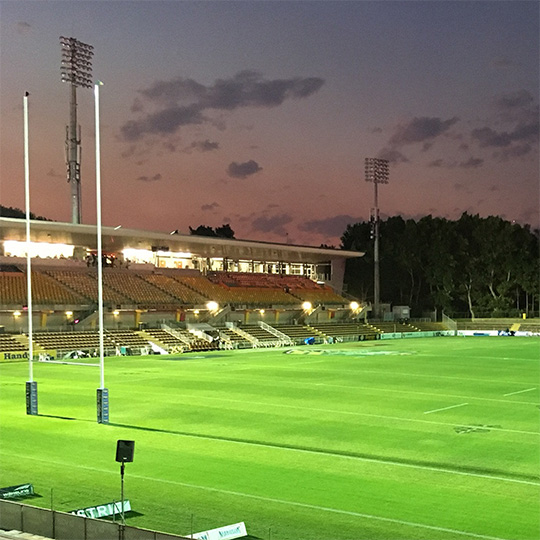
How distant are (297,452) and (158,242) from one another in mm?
51889

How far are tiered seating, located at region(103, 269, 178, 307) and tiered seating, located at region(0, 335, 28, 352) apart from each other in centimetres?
1294

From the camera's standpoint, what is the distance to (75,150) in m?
54.2

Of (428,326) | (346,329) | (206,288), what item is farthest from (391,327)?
(206,288)

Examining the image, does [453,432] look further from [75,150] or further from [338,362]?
[75,150]

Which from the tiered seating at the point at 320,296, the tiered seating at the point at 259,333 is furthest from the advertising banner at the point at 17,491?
the tiered seating at the point at 320,296

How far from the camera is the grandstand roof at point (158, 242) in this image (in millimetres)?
56766

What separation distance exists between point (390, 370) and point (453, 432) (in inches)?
721

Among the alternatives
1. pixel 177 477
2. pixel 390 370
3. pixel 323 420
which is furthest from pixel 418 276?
pixel 177 477

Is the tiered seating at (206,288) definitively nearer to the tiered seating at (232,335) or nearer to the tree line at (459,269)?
the tiered seating at (232,335)

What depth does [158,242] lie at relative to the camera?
6794 centimetres

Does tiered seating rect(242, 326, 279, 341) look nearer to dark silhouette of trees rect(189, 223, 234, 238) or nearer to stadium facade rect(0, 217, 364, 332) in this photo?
stadium facade rect(0, 217, 364, 332)

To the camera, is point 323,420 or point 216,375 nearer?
point 323,420

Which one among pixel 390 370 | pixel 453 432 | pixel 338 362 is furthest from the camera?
pixel 338 362

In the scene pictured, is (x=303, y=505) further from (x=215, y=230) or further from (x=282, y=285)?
(x=215, y=230)
